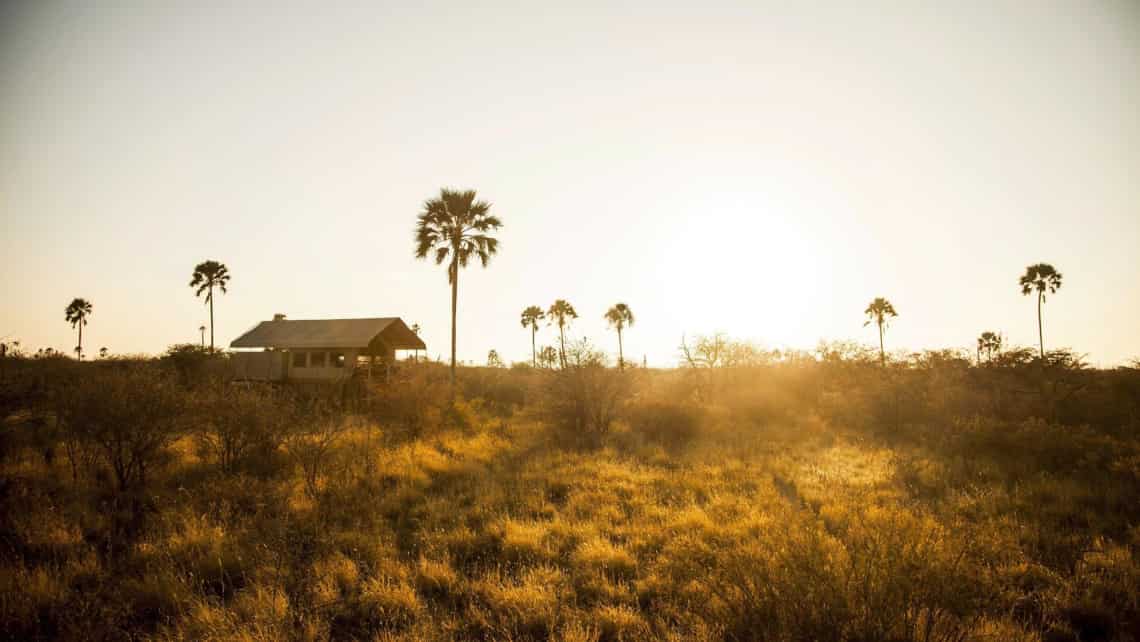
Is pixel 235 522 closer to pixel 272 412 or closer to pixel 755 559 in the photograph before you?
pixel 272 412

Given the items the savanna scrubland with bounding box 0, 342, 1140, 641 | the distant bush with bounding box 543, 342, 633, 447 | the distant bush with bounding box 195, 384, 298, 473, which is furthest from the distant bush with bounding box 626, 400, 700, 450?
the distant bush with bounding box 195, 384, 298, 473

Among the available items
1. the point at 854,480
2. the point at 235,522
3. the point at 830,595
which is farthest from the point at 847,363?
the point at 235,522

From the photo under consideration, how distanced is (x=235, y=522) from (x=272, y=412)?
367 centimetres

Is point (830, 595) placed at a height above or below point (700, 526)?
above

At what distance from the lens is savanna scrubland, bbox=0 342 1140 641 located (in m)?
4.44

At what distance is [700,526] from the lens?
731 centimetres

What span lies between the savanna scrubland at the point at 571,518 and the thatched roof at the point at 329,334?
14548 millimetres

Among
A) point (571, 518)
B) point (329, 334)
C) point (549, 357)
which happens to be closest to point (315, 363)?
point (329, 334)

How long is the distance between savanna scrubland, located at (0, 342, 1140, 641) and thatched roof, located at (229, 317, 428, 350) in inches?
573

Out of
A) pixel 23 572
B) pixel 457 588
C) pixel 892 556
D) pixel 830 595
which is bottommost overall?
pixel 457 588

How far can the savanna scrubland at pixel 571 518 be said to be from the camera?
4.44m

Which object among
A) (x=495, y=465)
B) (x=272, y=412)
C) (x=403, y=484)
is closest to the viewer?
(x=403, y=484)

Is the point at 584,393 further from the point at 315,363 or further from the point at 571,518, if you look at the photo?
the point at 315,363

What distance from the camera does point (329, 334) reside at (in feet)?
99.9
